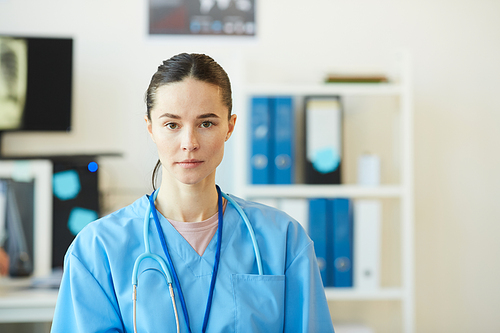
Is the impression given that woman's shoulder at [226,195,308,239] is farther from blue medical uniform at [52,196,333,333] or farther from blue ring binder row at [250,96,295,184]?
blue ring binder row at [250,96,295,184]

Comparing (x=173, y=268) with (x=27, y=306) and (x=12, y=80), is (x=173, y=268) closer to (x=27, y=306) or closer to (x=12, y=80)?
(x=27, y=306)

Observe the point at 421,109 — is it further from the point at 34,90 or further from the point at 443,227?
the point at 34,90

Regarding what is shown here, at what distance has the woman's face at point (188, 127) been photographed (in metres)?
0.87

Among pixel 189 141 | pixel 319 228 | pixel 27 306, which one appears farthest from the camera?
pixel 319 228

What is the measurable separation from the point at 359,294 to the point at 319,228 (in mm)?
344

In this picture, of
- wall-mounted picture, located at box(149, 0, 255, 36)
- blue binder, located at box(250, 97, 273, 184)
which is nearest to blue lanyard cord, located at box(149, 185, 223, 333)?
blue binder, located at box(250, 97, 273, 184)

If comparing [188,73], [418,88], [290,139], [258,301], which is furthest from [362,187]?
[188,73]

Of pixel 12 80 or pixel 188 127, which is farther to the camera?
pixel 12 80

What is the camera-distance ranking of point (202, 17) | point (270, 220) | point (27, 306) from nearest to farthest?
point (270, 220) < point (27, 306) < point (202, 17)

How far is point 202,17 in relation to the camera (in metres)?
2.17

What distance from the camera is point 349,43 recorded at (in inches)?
86.4

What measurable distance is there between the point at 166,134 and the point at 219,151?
0.38 feet

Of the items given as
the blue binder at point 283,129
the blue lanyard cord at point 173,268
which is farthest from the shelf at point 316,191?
the blue lanyard cord at point 173,268

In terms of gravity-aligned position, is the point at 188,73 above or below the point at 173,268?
above
